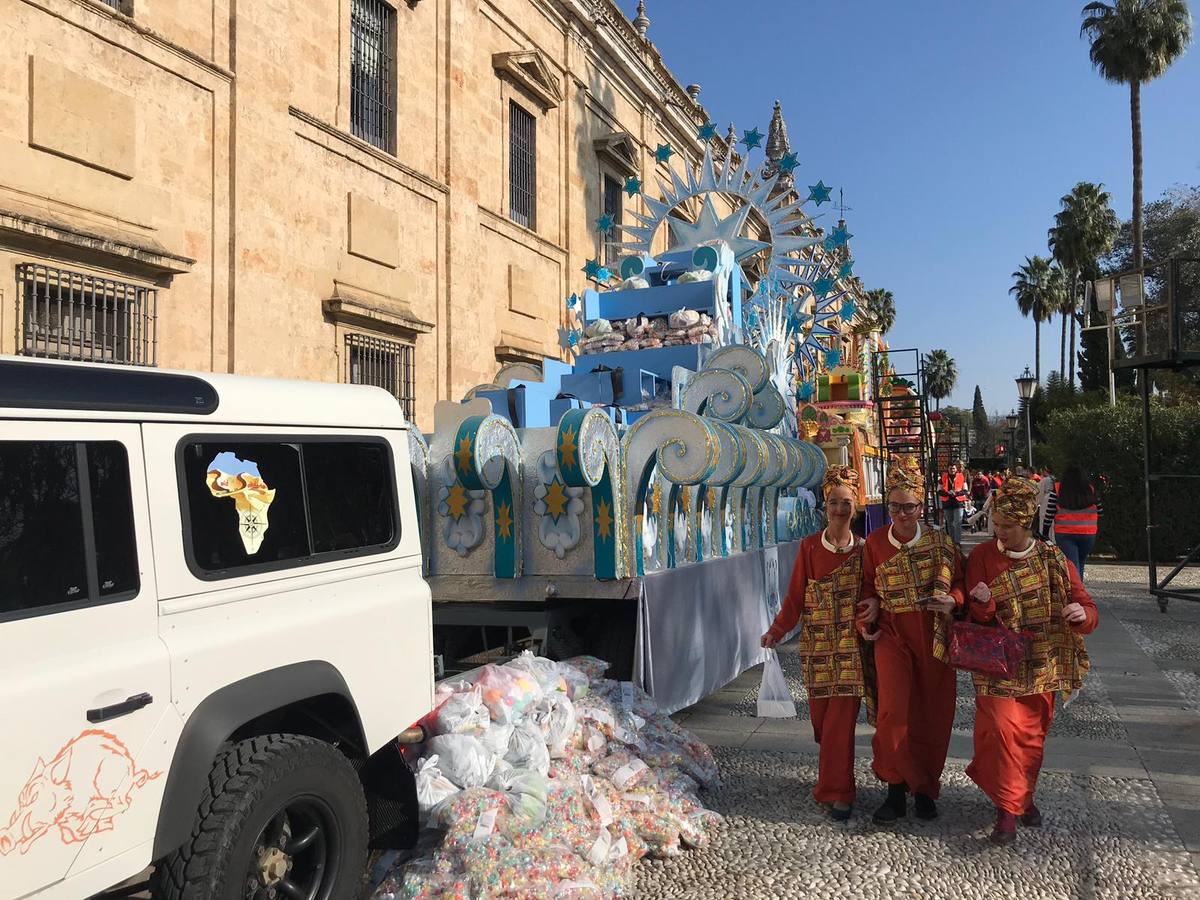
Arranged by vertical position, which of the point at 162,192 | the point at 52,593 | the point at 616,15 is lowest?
the point at 52,593

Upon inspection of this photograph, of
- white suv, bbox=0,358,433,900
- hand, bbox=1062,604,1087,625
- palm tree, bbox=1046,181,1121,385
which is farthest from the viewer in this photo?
palm tree, bbox=1046,181,1121,385

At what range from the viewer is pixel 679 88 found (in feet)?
92.5

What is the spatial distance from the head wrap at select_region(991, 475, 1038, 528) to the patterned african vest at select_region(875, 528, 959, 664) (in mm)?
317

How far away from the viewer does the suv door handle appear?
2.35 metres

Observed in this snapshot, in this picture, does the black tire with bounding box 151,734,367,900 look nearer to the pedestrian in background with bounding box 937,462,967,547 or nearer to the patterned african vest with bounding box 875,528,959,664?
the patterned african vest with bounding box 875,528,959,664

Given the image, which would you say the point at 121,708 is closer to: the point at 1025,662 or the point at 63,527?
the point at 63,527

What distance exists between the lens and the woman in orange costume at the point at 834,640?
4.57 metres

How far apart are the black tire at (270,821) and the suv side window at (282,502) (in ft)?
1.96

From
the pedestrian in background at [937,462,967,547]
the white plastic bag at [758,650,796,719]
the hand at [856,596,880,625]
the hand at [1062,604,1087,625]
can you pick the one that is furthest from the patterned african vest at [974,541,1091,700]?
the pedestrian in background at [937,462,967,547]

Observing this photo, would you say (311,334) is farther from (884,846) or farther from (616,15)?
(616,15)

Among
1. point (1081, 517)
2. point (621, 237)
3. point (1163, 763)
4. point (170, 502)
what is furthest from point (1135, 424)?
point (170, 502)

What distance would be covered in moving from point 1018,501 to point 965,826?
1606 millimetres

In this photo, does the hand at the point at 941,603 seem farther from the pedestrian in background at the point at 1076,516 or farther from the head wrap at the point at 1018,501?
the pedestrian in background at the point at 1076,516

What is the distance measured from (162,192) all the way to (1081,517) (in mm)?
10858
